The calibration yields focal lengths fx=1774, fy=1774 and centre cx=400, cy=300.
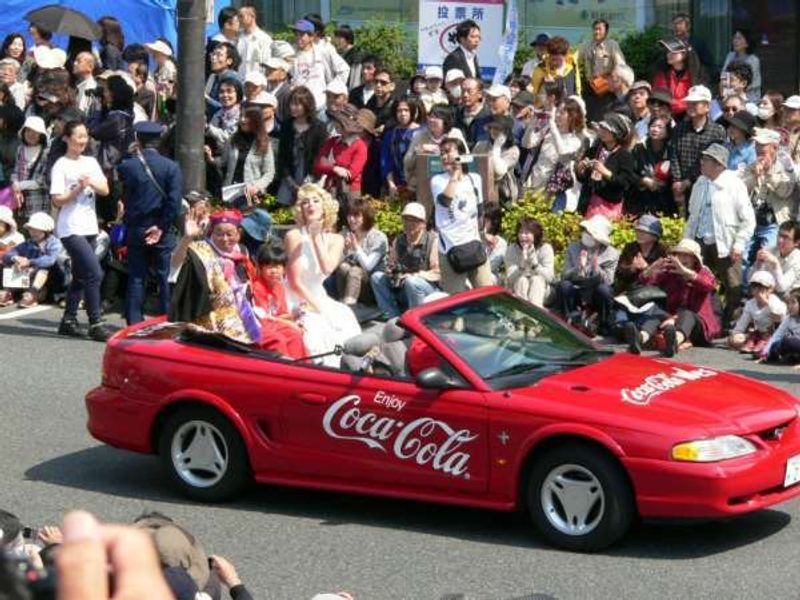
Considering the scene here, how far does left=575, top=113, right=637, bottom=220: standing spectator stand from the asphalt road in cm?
605

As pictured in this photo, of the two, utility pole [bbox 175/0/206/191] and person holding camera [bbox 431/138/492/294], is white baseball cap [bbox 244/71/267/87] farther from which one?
person holding camera [bbox 431/138/492/294]

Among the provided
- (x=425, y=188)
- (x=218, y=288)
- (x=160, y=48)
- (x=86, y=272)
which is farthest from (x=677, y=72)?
(x=218, y=288)

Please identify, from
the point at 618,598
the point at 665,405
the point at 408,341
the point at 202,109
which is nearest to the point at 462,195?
the point at 202,109

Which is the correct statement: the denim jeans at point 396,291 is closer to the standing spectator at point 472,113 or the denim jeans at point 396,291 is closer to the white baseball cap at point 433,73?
the standing spectator at point 472,113

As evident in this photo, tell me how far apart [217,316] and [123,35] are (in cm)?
1133

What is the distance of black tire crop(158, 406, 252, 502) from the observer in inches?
410

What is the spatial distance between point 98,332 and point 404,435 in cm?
628

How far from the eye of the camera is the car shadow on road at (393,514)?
9633 millimetres

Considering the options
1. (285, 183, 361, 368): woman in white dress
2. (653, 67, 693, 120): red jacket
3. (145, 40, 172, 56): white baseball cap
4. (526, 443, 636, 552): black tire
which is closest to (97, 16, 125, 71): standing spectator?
(145, 40, 172, 56): white baseball cap

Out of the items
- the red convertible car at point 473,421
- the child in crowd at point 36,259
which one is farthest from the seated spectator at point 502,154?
the red convertible car at point 473,421

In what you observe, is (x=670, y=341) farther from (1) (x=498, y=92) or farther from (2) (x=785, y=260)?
(1) (x=498, y=92)

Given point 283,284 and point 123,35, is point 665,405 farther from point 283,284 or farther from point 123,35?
point 123,35

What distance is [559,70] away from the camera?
18.7 meters

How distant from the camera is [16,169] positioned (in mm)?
18438
